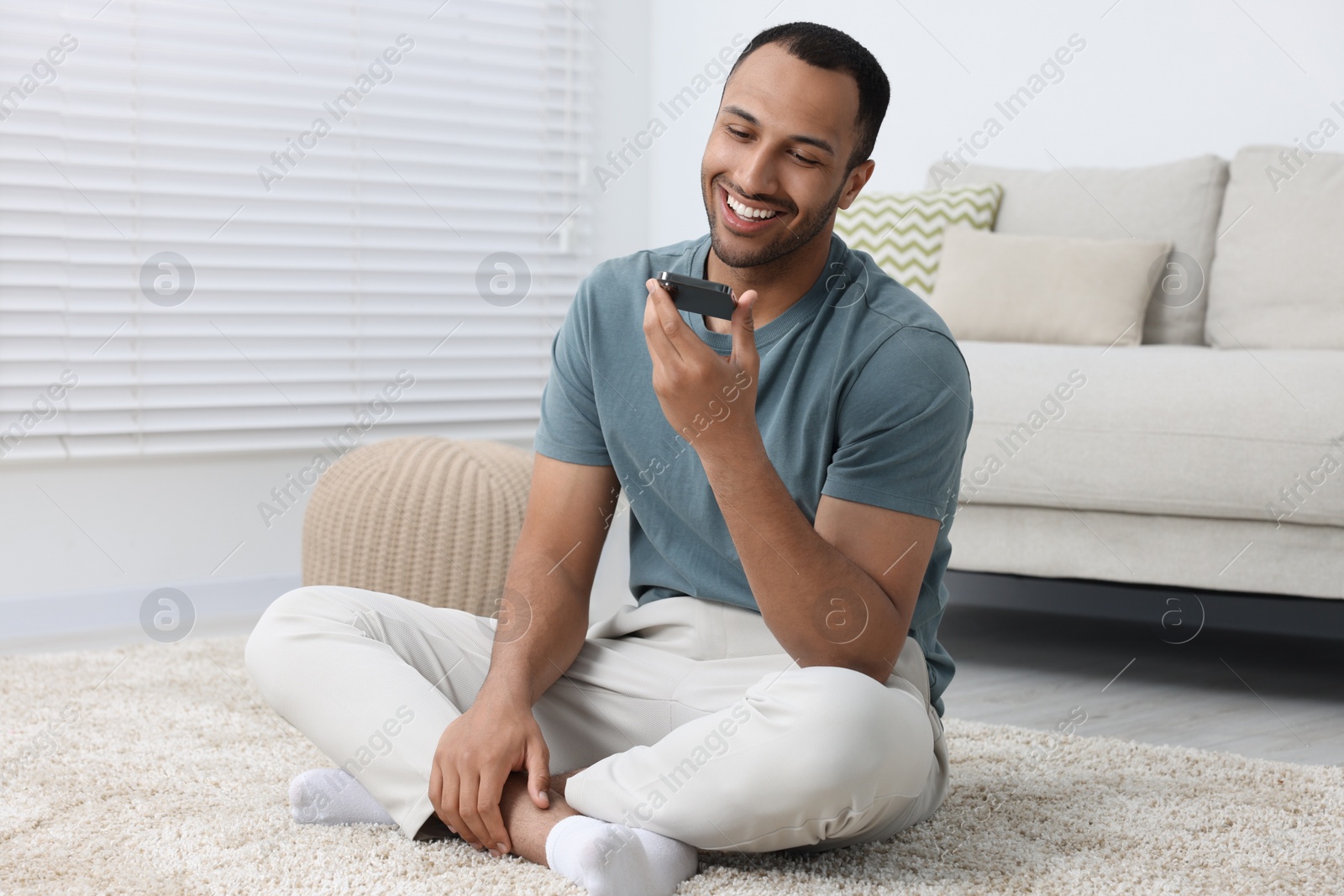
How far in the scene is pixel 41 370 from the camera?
2619 mm

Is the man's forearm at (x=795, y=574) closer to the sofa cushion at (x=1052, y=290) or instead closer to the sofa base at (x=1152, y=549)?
the sofa base at (x=1152, y=549)

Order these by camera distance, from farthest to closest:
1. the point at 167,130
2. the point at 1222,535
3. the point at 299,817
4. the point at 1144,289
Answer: the point at 167,130 < the point at 1144,289 < the point at 1222,535 < the point at 299,817

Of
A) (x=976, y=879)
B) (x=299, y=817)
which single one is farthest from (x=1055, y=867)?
(x=299, y=817)

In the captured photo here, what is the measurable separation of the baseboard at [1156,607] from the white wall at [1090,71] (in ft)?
3.16

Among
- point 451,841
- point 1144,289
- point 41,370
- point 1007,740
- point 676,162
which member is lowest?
point 1007,740

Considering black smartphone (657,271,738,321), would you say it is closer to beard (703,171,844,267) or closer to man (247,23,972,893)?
man (247,23,972,893)

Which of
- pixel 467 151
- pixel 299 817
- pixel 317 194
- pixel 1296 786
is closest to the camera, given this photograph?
pixel 299 817

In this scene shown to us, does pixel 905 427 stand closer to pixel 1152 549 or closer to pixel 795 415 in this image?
pixel 795 415

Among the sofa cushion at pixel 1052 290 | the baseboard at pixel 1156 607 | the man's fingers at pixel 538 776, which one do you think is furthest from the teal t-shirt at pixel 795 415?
the sofa cushion at pixel 1052 290

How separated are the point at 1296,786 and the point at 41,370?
2423mm

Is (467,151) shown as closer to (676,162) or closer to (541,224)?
(541,224)

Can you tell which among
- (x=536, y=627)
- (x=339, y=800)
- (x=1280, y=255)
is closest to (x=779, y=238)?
(x=536, y=627)

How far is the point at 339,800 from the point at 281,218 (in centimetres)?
196

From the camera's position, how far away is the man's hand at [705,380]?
111cm
